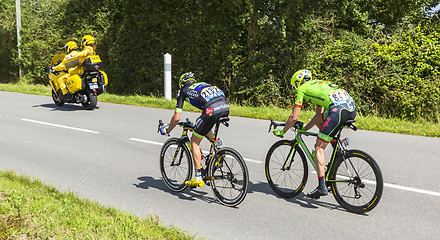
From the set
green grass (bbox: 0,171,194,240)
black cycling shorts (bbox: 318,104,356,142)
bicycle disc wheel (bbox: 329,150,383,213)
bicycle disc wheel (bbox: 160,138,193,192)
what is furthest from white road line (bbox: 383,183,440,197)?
green grass (bbox: 0,171,194,240)

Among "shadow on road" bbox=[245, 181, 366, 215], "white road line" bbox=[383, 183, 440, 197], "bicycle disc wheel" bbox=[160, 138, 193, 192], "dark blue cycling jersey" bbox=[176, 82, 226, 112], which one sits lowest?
"shadow on road" bbox=[245, 181, 366, 215]

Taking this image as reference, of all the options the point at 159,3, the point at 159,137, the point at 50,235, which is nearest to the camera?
the point at 50,235

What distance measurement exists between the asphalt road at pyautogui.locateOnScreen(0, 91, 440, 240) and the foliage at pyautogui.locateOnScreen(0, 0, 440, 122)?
4277 millimetres

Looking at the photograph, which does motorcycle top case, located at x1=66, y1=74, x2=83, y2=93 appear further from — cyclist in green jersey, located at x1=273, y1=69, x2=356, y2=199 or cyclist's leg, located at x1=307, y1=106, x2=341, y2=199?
cyclist's leg, located at x1=307, y1=106, x2=341, y2=199

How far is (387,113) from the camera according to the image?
13.3 meters

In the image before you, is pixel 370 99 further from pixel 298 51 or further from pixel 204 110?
pixel 204 110

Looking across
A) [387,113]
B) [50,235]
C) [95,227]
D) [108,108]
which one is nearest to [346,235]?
[95,227]

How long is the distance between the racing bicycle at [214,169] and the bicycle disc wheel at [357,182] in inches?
45.8

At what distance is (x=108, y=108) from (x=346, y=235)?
10.5 m

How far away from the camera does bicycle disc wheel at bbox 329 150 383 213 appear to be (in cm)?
502

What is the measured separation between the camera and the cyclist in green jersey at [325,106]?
5.33 meters

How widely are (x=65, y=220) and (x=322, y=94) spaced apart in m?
3.40

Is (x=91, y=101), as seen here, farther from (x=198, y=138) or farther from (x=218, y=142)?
(x=218, y=142)

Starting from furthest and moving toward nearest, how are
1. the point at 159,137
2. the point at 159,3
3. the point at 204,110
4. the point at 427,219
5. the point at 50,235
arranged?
the point at 159,3 < the point at 159,137 < the point at 204,110 < the point at 427,219 < the point at 50,235
